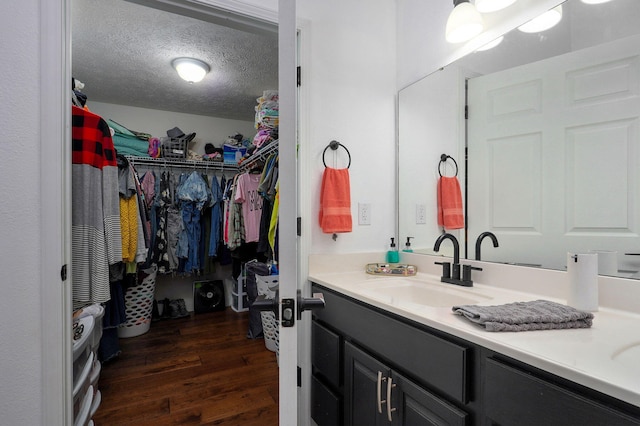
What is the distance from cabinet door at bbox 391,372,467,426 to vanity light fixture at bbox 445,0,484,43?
1.40 meters

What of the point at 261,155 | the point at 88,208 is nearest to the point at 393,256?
the point at 261,155

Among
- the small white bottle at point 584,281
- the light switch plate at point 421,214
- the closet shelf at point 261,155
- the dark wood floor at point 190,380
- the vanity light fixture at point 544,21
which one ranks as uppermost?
the vanity light fixture at point 544,21

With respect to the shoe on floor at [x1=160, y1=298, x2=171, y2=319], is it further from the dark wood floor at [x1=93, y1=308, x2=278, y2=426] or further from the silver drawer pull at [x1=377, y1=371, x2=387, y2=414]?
the silver drawer pull at [x1=377, y1=371, x2=387, y2=414]

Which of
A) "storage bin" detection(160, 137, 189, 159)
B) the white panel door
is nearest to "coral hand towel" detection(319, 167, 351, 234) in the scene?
the white panel door

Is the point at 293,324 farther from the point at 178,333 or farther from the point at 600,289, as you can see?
the point at 178,333

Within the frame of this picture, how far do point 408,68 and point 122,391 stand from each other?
2.63 m

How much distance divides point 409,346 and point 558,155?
0.86 meters

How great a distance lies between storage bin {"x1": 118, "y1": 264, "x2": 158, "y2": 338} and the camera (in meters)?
2.67

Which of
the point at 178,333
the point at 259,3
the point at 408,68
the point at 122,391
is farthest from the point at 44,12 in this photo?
the point at 178,333

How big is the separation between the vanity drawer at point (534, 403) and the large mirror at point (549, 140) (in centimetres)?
59

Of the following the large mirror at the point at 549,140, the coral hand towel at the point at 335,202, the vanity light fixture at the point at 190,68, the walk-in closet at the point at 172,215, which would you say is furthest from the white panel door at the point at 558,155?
the vanity light fixture at the point at 190,68

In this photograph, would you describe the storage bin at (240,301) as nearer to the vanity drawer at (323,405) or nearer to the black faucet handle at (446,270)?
the vanity drawer at (323,405)

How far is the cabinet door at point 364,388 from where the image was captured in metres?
0.95

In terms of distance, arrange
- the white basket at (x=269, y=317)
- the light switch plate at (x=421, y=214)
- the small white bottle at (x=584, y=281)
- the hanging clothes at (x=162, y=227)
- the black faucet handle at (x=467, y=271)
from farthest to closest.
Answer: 1. the hanging clothes at (x=162, y=227)
2. the white basket at (x=269, y=317)
3. the light switch plate at (x=421, y=214)
4. the black faucet handle at (x=467, y=271)
5. the small white bottle at (x=584, y=281)
